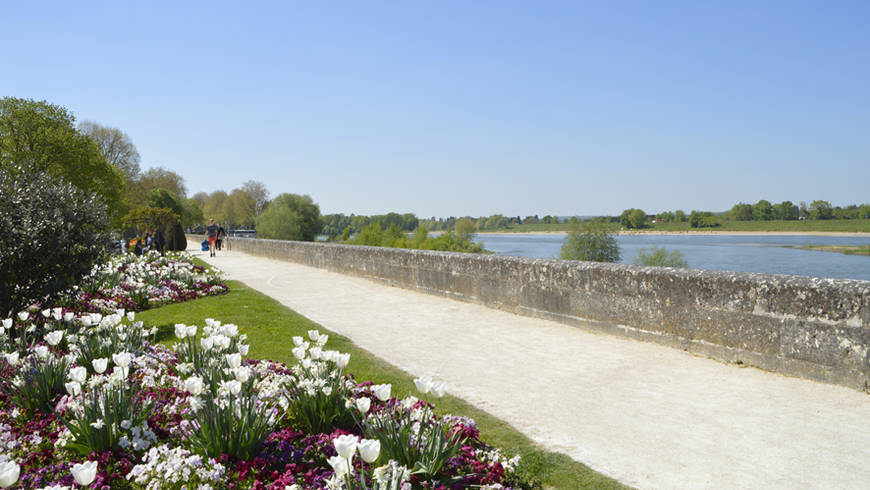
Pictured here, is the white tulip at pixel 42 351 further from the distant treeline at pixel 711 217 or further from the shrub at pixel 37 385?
the distant treeline at pixel 711 217

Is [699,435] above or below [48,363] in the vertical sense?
below

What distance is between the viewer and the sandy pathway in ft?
9.88

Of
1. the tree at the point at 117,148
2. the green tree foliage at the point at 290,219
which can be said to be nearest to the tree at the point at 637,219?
the green tree foliage at the point at 290,219

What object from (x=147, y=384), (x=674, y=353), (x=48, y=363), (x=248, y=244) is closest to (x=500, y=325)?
(x=674, y=353)

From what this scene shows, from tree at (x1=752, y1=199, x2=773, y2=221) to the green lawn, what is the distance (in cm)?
13149

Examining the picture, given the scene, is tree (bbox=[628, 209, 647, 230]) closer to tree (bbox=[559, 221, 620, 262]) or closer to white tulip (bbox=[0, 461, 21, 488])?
tree (bbox=[559, 221, 620, 262])

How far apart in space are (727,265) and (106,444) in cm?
5919

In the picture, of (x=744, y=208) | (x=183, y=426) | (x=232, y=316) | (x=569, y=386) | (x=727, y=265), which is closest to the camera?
(x=183, y=426)

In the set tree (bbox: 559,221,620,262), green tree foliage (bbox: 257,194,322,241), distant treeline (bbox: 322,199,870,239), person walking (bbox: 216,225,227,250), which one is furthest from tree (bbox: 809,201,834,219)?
person walking (bbox: 216,225,227,250)

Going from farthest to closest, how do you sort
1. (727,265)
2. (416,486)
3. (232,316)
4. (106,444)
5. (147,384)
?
1. (727,265)
2. (232,316)
3. (147,384)
4. (106,444)
5. (416,486)

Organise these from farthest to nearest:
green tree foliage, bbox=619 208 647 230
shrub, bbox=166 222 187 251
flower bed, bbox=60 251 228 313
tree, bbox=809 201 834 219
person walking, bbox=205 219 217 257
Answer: green tree foliage, bbox=619 208 647 230, tree, bbox=809 201 834 219, shrub, bbox=166 222 187 251, person walking, bbox=205 219 217 257, flower bed, bbox=60 251 228 313

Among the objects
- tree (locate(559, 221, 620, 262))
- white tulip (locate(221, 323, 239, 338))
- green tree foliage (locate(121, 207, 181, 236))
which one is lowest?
tree (locate(559, 221, 620, 262))

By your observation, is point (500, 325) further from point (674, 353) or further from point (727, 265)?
point (727, 265)

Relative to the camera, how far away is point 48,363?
4031 millimetres
